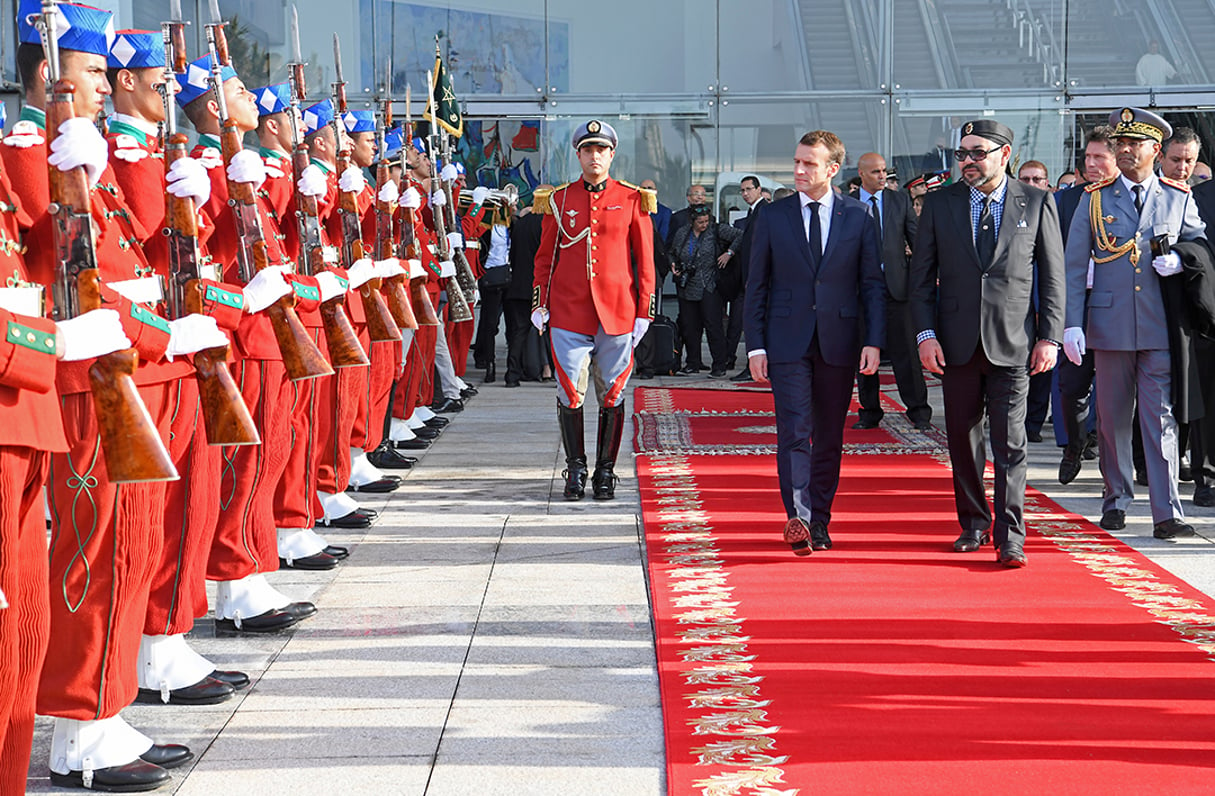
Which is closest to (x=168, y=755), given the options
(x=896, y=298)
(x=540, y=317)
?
(x=540, y=317)

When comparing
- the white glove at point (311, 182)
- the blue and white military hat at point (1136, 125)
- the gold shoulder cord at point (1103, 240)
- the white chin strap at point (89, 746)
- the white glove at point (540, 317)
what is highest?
the blue and white military hat at point (1136, 125)

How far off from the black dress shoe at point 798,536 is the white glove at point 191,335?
9.85 ft

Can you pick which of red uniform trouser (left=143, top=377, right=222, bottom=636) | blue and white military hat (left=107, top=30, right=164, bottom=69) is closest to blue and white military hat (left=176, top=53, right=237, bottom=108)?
blue and white military hat (left=107, top=30, right=164, bottom=69)

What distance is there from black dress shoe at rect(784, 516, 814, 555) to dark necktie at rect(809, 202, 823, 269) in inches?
42.1

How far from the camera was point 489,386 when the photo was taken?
47.3 feet

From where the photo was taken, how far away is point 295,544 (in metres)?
6.21

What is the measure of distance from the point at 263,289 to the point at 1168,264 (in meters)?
4.11

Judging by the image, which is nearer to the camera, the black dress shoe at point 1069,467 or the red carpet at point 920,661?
the red carpet at point 920,661

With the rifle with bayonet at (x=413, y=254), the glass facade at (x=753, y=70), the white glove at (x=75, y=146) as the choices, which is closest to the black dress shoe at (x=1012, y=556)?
the rifle with bayonet at (x=413, y=254)

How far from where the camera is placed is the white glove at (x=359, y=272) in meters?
6.59

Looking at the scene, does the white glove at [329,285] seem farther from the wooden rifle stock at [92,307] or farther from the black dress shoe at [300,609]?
the wooden rifle stock at [92,307]

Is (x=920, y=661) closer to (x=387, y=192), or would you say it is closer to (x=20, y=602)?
(x=20, y=602)

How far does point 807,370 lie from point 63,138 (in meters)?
3.80

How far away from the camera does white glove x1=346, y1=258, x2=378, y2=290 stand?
6.59 m
